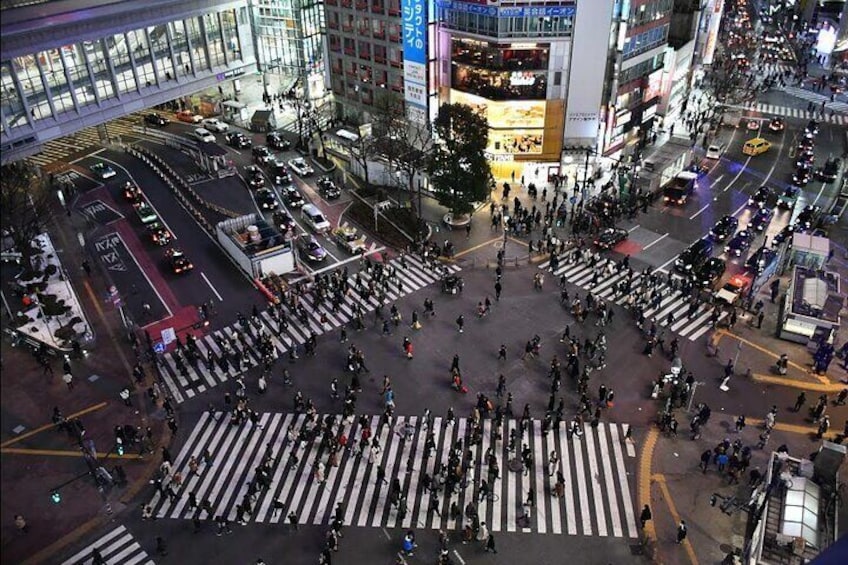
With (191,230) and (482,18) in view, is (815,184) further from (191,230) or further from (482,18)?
(191,230)

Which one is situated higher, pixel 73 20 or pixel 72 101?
pixel 73 20

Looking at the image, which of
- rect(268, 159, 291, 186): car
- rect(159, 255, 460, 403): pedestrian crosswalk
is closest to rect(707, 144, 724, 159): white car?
rect(159, 255, 460, 403): pedestrian crosswalk

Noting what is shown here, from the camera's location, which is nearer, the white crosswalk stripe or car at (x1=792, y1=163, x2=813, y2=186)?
car at (x1=792, y1=163, x2=813, y2=186)

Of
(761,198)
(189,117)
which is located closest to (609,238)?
(761,198)

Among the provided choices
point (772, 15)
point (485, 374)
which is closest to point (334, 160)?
point (485, 374)

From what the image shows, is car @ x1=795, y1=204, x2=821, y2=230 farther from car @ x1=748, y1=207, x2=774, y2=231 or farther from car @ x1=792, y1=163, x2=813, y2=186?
car @ x1=792, y1=163, x2=813, y2=186

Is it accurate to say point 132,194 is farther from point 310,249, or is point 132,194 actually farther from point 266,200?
point 310,249
